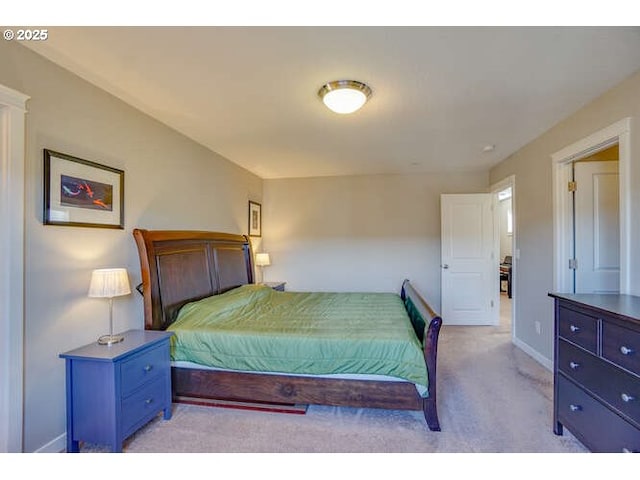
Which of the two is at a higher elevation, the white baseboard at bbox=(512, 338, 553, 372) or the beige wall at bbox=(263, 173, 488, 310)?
the beige wall at bbox=(263, 173, 488, 310)

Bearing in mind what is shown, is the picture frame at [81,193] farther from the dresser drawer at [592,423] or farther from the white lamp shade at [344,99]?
the dresser drawer at [592,423]

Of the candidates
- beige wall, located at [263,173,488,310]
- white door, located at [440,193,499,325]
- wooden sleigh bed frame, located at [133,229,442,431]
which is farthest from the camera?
beige wall, located at [263,173,488,310]

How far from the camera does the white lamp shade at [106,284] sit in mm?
1875

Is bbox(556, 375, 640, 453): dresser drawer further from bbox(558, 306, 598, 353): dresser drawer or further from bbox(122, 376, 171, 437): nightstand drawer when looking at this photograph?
bbox(122, 376, 171, 437): nightstand drawer

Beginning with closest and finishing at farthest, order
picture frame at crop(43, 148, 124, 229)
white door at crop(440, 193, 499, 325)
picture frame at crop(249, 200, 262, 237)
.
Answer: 1. picture frame at crop(43, 148, 124, 229)
2. white door at crop(440, 193, 499, 325)
3. picture frame at crop(249, 200, 262, 237)

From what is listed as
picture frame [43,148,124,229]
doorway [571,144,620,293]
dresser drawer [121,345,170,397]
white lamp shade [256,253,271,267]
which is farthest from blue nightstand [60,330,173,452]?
doorway [571,144,620,293]

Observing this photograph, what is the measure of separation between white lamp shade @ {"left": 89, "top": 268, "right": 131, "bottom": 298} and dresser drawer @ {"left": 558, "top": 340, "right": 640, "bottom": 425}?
2734 millimetres

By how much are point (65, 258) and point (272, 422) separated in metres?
1.70

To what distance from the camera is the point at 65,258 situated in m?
1.91

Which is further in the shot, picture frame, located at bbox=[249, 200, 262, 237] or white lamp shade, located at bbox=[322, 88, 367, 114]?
picture frame, located at bbox=[249, 200, 262, 237]

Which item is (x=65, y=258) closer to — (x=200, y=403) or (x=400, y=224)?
(x=200, y=403)

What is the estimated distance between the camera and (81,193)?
2.01m

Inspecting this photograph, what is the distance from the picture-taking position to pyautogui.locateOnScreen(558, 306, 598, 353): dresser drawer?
168 cm
